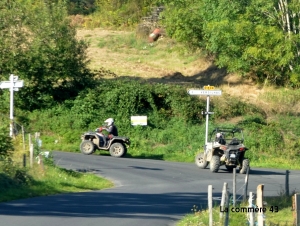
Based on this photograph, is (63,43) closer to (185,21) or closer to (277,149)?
(185,21)

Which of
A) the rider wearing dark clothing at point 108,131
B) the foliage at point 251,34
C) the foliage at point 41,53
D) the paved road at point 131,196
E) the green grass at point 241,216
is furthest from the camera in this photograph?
the foliage at point 251,34

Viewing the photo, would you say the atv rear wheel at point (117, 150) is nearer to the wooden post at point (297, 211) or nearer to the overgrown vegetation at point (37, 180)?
the overgrown vegetation at point (37, 180)

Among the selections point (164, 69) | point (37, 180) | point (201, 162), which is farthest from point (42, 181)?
point (164, 69)

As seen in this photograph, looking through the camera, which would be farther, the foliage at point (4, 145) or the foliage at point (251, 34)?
the foliage at point (251, 34)

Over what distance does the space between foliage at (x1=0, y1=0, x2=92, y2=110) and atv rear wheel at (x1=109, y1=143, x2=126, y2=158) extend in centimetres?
799

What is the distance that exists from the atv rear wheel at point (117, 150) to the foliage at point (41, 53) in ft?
26.2

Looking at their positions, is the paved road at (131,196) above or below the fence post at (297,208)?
below

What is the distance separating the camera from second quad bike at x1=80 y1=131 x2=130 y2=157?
32.8 meters

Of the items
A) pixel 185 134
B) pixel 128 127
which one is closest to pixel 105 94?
pixel 128 127

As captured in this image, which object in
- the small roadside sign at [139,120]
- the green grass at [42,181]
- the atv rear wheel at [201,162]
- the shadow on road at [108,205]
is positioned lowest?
the shadow on road at [108,205]

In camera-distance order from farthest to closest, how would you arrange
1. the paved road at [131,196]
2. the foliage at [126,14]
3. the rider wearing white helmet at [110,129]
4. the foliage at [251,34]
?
the foliage at [126,14] < the foliage at [251,34] < the rider wearing white helmet at [110,129] < the paved road at [131,196]

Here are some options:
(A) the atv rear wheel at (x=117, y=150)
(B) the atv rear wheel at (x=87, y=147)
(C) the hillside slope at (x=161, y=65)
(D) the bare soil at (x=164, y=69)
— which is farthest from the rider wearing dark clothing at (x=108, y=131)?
(D) the bare soil at (x=164, y=69)

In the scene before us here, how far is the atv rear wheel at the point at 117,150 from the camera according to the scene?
108 feet

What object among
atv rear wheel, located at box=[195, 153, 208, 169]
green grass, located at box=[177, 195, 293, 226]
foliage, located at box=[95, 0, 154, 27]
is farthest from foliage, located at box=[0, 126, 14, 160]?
foliage, located at box=[95, 0, 154, 27]
